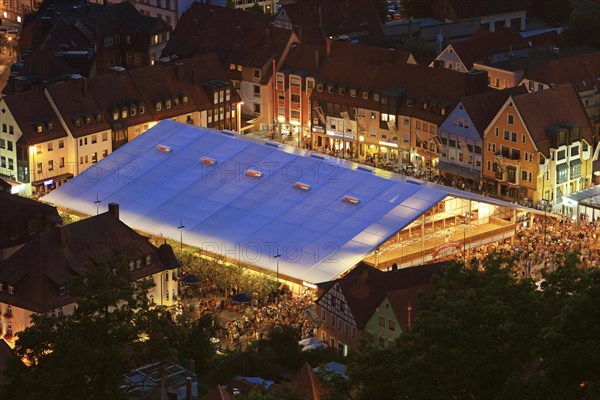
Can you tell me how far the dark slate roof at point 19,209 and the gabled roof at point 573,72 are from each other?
43.2m

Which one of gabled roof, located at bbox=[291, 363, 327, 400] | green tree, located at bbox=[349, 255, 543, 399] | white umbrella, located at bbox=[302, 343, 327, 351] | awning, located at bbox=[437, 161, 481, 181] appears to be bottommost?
white umbrella, located at bbox=[302, 343, 327, 351]

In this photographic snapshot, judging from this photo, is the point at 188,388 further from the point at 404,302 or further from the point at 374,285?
the point at 374,285

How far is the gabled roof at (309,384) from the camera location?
81.4 metres

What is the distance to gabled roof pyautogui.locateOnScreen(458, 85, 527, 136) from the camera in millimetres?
123750

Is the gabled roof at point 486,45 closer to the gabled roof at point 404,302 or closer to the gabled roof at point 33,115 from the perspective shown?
the gabled roof at point 33,115

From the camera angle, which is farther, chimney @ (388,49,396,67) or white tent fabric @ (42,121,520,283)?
chimney @ (388,49,396,67)

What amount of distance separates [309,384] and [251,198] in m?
32.1

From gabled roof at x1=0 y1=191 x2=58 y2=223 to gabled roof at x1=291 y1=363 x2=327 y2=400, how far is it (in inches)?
1105

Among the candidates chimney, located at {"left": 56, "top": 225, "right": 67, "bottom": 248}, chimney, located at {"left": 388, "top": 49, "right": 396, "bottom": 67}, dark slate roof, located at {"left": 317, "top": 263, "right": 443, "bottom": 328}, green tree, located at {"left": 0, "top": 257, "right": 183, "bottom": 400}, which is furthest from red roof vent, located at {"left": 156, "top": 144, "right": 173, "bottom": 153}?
green tree, located at {"left": 0, "top": 257, "right": 183, "bottom": 400}

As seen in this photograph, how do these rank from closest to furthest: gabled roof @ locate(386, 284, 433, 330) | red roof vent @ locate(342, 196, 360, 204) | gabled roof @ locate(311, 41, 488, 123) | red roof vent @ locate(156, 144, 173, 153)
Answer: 1. gabled roof @ locate(386, 284, 433, 330)
2. red roof vent @ locate(342, 196, 360, 204)
3. red roof vent @ locate(156, 144, 173, 153)
4. gabled roof @ locate(311, 41, 488, 123)

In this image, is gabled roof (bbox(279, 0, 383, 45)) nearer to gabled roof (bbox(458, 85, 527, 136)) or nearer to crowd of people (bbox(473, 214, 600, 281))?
gabled roof (bbox(458, 85, 527, 136))

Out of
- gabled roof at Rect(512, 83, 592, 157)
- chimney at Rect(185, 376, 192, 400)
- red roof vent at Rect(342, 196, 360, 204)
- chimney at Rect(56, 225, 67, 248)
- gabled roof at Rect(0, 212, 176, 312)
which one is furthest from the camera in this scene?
gabled roof at Rect(512, 83, 592, 157)

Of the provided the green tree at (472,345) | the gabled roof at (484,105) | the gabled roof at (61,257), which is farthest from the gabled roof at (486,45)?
the green tree at (472,345)

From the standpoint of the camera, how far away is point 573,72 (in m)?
134
